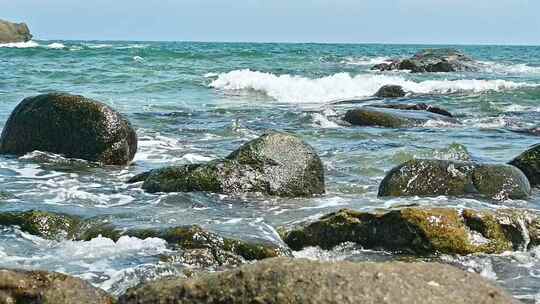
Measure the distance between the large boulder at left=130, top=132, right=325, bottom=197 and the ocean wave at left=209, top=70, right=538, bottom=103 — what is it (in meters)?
13.8

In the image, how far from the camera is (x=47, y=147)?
31.2 feet

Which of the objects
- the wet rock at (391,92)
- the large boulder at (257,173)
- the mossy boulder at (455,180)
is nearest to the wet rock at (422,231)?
the mossy boulder at (455,180)

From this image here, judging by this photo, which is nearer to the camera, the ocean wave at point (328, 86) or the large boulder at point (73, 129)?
the large boulder at point (73, 129)

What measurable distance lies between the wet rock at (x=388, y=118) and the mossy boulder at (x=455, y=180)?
19.2 ft

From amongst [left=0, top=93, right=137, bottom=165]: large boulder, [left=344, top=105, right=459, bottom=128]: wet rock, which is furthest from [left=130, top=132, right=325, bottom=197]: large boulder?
[left=344, top=105, right=459, bottom=128]: wet rock

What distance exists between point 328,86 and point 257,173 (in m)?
16.9

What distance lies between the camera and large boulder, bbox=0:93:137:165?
9273mm

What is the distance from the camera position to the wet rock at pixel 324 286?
3.07m

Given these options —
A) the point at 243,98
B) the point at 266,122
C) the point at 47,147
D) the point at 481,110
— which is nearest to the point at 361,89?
the point at 243,98

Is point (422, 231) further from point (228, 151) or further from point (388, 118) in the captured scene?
point (388, 118)

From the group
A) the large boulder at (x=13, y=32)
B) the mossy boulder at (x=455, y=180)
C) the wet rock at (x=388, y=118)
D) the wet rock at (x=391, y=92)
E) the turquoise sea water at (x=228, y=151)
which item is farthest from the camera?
the large boulder at (x=13, y=32)

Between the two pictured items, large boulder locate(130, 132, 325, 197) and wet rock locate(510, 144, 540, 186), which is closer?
large boulder locate(130, 132, 325, 197)

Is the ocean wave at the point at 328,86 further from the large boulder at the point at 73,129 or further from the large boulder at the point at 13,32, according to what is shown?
the large boulder at the point at 13,32

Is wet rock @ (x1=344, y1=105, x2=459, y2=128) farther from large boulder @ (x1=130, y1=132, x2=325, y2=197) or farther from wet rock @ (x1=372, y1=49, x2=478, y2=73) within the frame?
wet rock @ (x1=372, y1=49, x2=478, y2=73)
